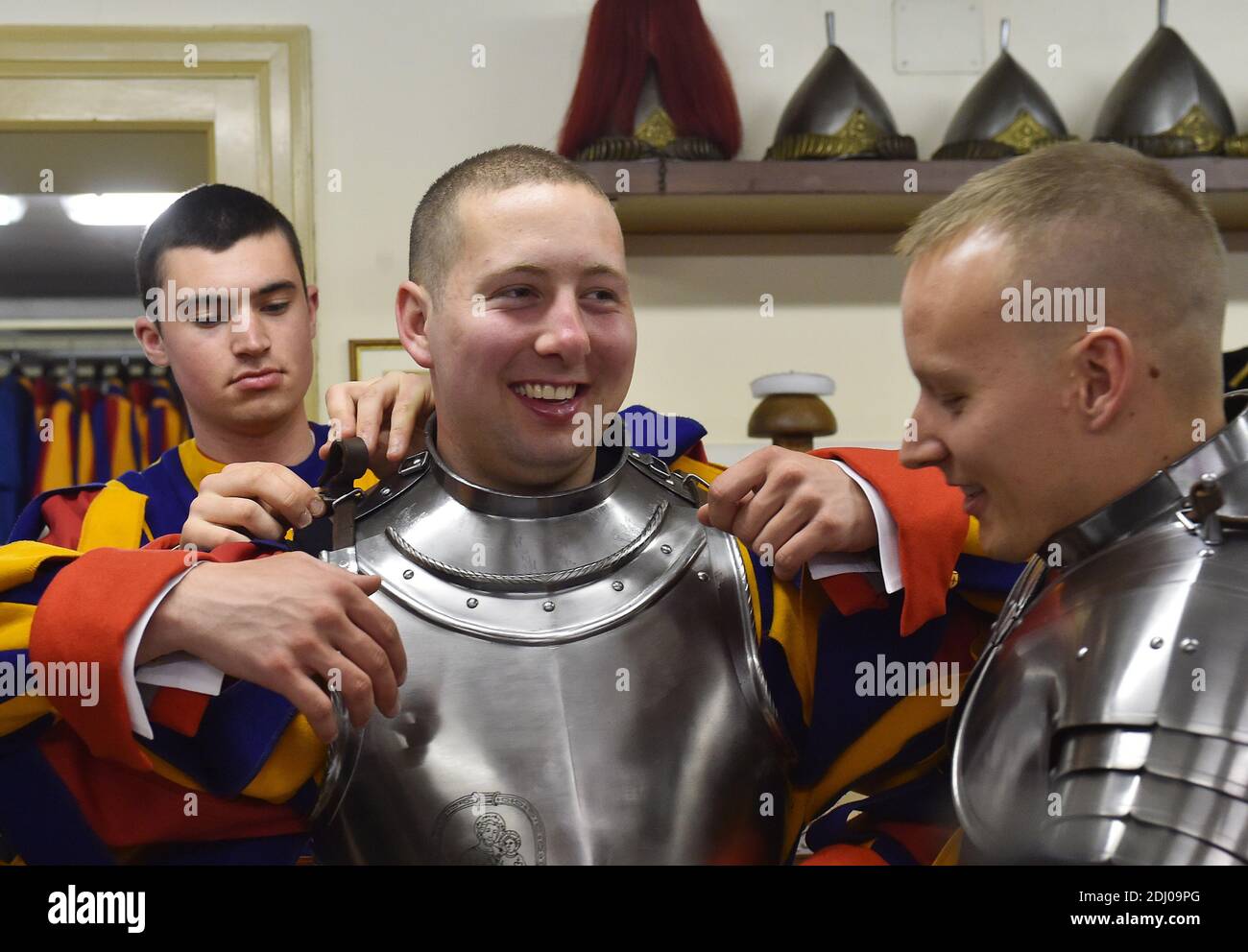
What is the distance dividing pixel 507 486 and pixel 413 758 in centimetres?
26

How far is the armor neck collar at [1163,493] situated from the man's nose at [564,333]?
411mm

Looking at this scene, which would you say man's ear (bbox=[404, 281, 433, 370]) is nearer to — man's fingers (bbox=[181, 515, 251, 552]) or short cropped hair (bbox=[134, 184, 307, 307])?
man's fingers (bbox=[181, 515, 251, 552])

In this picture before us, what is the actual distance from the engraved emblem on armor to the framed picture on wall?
1.46 m

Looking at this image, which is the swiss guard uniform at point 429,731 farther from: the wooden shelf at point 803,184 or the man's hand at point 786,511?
the wooden shelf at point 803,184

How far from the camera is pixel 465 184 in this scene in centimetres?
112

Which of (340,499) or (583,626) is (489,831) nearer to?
(583,626)

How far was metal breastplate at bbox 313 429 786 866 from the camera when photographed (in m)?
1.01

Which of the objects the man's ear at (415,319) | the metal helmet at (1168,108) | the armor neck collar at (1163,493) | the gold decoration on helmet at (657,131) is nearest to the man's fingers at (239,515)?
the man's ear at (415,319)

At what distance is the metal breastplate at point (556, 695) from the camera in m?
1.01

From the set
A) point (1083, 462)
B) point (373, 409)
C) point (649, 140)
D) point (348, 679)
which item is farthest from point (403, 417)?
point (649, 140)

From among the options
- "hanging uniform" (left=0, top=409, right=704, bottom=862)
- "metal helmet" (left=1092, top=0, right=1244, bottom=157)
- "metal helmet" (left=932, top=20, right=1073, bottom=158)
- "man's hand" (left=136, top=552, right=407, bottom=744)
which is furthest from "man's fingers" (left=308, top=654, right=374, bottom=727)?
"metal helmet" (left=1092, top=0, right=1244, bottom=157)
